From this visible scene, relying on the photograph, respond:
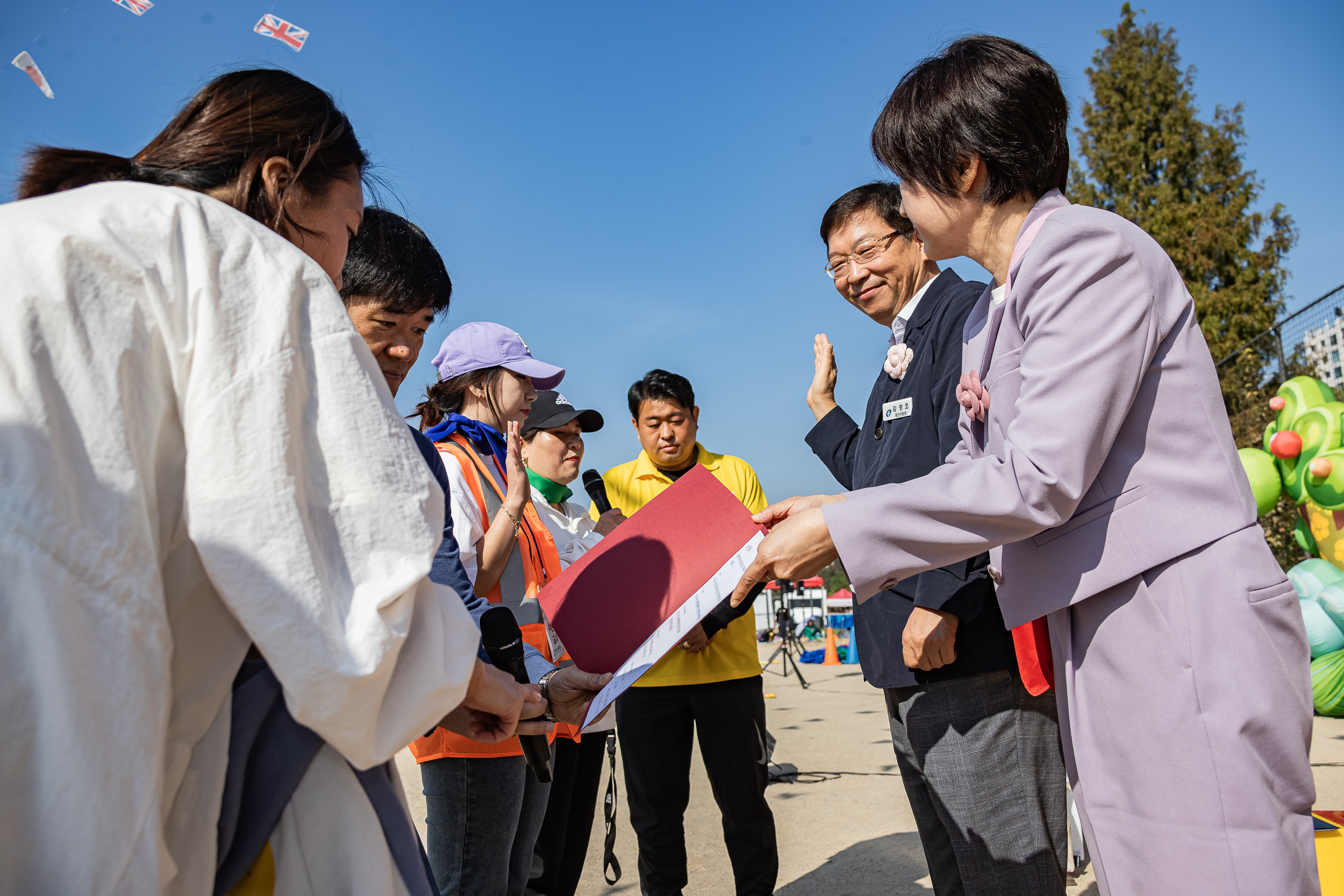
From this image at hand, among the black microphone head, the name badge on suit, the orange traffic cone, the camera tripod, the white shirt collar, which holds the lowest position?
the orange traffic cone

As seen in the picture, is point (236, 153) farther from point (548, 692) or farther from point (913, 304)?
point (913, 304)

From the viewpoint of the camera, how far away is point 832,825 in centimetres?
491

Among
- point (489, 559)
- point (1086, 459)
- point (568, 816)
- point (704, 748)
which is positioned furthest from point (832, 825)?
point (1086, 459)

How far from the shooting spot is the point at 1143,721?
1428mm

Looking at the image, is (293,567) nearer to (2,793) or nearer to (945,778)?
(2,793)

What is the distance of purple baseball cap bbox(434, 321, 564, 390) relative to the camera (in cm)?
310

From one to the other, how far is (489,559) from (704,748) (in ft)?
4.98

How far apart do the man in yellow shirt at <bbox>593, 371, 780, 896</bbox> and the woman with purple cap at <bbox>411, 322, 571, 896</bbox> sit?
738 millimetres

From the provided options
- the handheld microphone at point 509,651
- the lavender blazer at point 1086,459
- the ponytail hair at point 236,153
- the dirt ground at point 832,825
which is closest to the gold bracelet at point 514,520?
the handheld microphone at point 509,651

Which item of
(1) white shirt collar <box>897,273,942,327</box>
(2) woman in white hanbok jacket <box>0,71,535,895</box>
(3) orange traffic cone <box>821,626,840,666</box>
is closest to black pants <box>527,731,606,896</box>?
(1) white shirt collar <box>897,273,942,327</box>

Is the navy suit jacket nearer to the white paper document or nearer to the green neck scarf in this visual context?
the white paper document

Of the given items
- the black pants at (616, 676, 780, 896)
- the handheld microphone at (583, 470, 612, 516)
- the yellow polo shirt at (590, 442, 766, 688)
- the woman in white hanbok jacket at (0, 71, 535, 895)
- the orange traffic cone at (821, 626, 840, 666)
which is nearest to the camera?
the woman in white hanbok jacket at (0, 71, 535, 895)

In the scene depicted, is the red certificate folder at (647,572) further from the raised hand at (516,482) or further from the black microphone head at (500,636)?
the raised hand at (516,482)

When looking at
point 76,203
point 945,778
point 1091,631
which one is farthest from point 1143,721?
point 76,203
